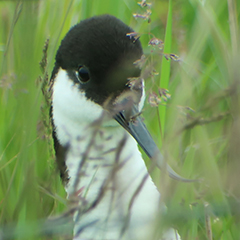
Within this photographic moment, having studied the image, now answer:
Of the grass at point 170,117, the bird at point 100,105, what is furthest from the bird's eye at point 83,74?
the grass at point 170,117

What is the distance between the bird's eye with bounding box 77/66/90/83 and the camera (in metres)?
1.41

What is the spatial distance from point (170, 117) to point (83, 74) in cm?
33

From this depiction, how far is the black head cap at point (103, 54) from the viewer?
132 cm

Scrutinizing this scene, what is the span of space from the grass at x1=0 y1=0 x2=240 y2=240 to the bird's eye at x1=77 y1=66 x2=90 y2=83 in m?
0.11

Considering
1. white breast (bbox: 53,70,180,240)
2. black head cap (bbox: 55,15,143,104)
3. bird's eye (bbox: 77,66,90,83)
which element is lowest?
white breast (bbox: 53,70,180,240)

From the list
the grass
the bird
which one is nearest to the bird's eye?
the bird

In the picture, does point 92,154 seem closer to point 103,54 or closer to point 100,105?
point 100,105

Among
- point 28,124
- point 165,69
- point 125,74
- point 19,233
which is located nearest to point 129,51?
point 125,74

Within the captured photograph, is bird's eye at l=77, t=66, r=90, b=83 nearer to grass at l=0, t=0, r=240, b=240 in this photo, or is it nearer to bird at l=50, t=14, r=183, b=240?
bird at l=50, t=14, r=183, b=240

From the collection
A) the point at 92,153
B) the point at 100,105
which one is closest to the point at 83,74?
the point at 100,105

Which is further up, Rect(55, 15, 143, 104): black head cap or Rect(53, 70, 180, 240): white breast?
Rect(55, 15, 143, 104): black head cap

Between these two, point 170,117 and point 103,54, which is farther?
point 170,117

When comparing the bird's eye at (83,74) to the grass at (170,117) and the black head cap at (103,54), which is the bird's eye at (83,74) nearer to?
the black head cap at (103,54)

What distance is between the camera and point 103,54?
1.32m
